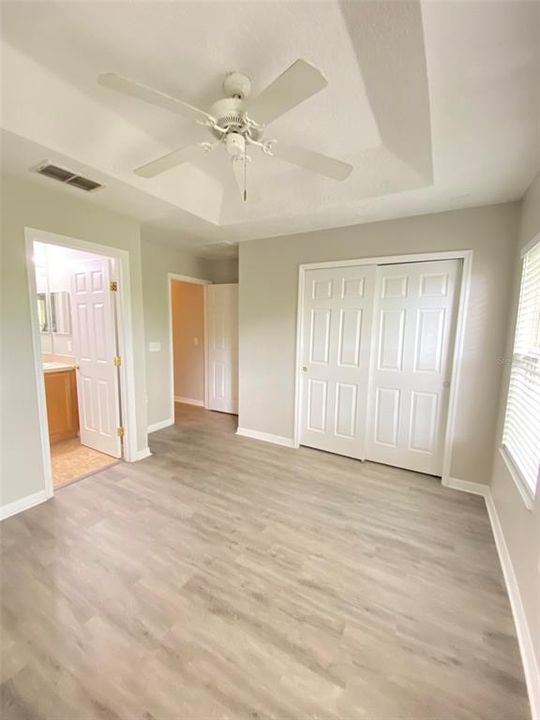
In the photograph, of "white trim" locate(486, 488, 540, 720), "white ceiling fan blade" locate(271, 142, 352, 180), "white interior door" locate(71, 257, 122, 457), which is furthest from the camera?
"white interior door" locate(71, 257, 122, 457)

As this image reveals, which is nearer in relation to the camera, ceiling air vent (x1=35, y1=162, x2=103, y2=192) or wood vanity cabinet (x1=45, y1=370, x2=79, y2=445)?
ceiling air vent (x1=35, y1=162, x2=103, y2=192)

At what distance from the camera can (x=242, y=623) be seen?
4.95 feet

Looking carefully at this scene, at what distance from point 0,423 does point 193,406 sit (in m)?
3.19

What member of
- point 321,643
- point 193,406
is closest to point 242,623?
point 321,643

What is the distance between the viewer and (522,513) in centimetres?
168

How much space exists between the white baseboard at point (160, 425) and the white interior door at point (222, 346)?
0.84m

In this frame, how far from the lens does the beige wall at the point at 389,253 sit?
2.55 meters

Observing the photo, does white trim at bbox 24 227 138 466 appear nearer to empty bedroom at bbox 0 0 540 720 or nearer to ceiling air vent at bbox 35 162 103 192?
empty bedroom at bbox 0 0 540 720

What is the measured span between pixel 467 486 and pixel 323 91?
3259 mm

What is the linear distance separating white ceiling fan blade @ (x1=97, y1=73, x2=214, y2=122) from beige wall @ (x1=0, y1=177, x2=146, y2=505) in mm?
1530

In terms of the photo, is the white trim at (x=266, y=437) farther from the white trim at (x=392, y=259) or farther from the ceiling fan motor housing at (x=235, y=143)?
the ceiling fan motor housing at (x=235, y=143)

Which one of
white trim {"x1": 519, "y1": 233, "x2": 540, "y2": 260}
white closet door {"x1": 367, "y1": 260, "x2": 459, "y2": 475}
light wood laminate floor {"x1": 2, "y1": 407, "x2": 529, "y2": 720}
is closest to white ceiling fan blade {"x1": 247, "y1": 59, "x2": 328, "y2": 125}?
white trim {"x1": 519, "y1": 233, "x2": 540, "y2": 260}

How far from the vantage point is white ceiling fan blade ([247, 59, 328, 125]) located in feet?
3.51

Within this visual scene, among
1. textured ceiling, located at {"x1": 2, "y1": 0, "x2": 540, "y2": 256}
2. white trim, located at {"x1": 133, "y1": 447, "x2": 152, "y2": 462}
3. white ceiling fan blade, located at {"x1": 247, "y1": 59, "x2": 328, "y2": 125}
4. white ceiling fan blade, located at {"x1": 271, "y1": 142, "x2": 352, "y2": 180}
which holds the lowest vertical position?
white trim, located at {"x1": 133, "y1": 447, "x2": 152, "y2": 462}
